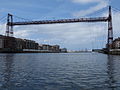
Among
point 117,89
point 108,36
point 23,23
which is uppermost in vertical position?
point 23,23

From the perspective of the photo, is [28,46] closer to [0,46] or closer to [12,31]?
[0,46]

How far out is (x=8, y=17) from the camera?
4254 inches

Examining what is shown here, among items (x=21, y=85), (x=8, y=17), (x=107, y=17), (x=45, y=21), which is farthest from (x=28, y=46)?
(x=21, y=85)

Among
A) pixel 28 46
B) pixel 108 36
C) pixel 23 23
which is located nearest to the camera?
pixel 108 36

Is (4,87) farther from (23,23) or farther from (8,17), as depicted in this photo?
(8,17)

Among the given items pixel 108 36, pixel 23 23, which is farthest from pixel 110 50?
pixel 23 23

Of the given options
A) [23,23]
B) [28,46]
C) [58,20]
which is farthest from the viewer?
[28,46]

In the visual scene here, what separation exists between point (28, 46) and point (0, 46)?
37.8 metres

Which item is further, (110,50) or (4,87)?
(110,50)

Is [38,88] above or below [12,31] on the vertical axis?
below

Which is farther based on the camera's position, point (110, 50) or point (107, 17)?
point (107, 17)

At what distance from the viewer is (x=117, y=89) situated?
10.0m

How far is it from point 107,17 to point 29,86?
2988 inches

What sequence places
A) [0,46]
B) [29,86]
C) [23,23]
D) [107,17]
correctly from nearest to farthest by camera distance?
[29,86], [107,17], [23,23], [0,46]
